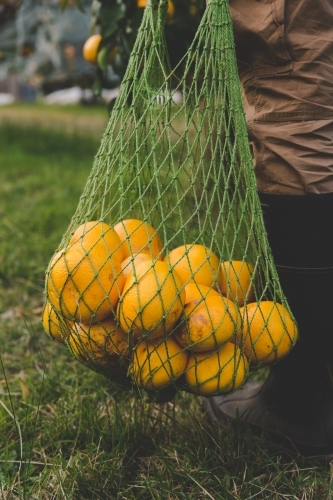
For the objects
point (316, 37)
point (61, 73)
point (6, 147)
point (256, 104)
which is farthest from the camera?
point (61, 73)

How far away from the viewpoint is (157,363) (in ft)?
4.03

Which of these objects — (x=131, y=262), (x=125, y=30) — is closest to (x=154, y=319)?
(x=131, y=262)

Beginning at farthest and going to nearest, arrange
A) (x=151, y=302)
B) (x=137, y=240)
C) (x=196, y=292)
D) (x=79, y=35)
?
(x=79, y=35)
(x=137, y=240)
(x=196, y=292)
(x=151, y=302)

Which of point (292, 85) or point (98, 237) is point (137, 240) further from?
point (292, 85)

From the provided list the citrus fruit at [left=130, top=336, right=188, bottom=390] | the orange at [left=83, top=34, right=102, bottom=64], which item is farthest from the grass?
the orange at [left=83, top=34, right=102, bottom=64]

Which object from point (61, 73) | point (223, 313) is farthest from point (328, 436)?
point (61, 73)

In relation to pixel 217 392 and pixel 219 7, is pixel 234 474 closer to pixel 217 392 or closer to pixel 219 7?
pixel 217 392

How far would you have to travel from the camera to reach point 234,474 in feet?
4.69

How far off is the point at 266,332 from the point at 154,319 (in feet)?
0.89

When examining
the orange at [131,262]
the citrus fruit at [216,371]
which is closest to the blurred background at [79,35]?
the orange at [131,262]

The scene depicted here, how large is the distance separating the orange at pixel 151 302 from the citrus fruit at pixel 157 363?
30 mm

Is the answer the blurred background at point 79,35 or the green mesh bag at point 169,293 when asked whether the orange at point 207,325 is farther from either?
the blurred background at point 79,35

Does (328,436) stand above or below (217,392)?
below

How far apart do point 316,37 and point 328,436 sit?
3.30ft
